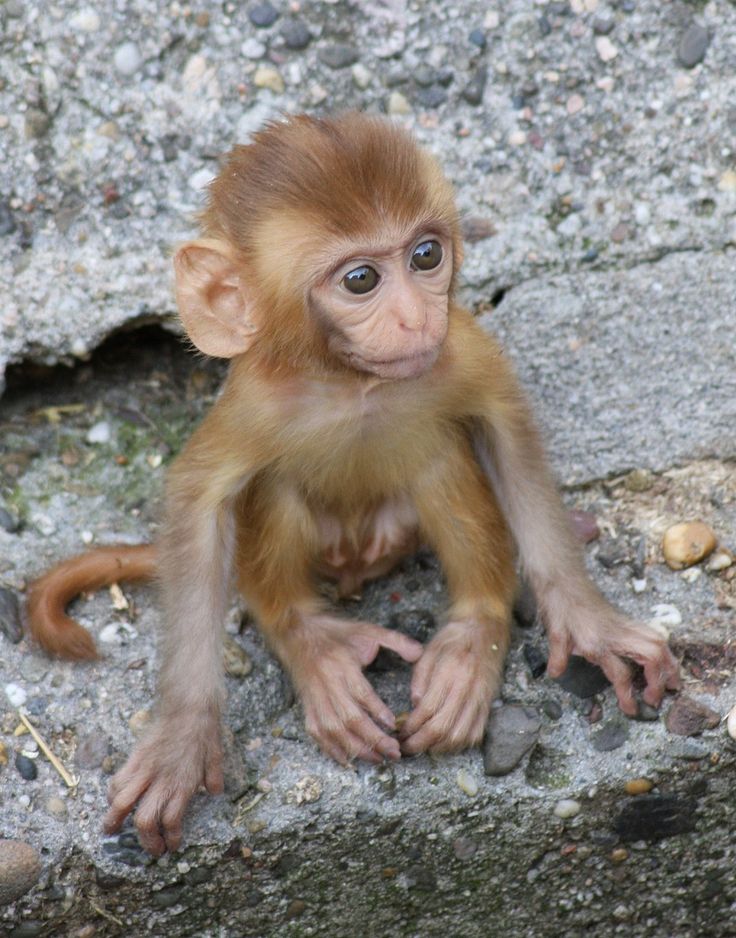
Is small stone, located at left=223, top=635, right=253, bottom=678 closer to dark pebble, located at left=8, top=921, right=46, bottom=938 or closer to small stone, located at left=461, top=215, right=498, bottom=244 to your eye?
dark pebble, located at left=8, top=921, right=46, bottom=938

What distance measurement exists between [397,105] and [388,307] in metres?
1.45

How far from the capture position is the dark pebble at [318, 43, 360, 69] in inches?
183

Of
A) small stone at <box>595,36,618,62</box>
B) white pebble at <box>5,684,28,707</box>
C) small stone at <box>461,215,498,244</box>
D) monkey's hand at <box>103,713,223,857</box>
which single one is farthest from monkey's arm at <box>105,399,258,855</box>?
small stone at <box>595,36,618,62</box>

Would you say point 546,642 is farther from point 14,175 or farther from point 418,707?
point 14,175

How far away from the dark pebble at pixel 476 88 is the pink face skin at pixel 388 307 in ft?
4.12

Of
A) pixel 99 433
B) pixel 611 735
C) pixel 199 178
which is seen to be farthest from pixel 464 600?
pixel 199 178

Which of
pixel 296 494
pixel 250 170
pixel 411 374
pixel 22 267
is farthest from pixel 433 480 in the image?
pixel 22 267

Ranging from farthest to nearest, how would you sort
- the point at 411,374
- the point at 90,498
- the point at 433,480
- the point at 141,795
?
the point at 90,498, the point at 433,480, the point at 141,795, the point at 411,374

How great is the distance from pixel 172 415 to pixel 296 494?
77 centimetres

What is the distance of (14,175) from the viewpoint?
4551 millimetres

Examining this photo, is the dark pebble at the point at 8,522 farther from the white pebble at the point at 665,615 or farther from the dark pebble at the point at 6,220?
the white pebble at the point at 665,615

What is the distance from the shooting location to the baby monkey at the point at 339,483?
346 centimetres

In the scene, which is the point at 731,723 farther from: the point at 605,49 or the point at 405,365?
the point at 605,49

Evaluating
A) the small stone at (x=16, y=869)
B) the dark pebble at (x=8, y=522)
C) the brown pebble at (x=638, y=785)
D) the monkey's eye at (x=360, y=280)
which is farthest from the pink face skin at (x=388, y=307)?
the small stone at (x=16, y=869)
